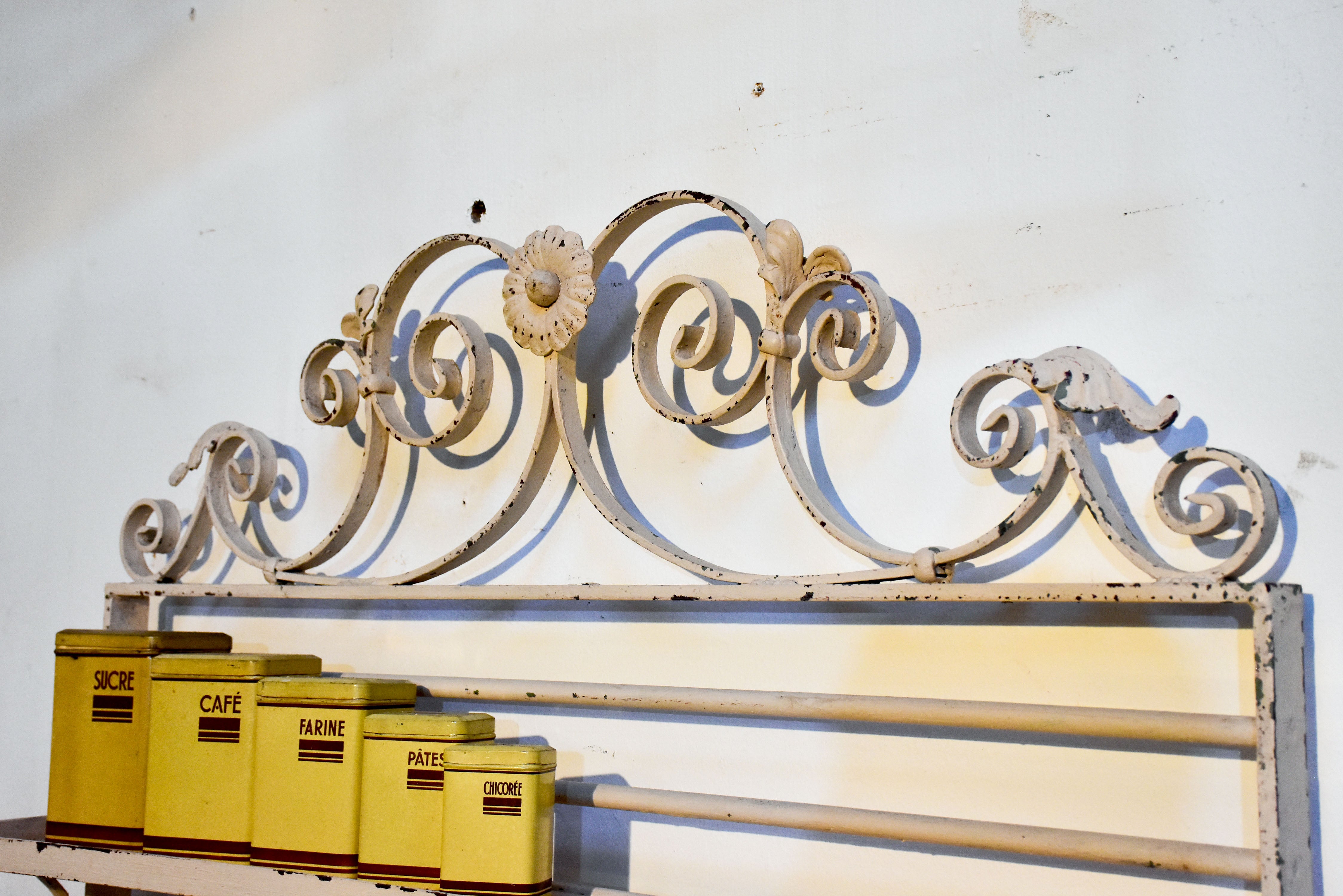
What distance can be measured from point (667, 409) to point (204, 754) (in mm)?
448

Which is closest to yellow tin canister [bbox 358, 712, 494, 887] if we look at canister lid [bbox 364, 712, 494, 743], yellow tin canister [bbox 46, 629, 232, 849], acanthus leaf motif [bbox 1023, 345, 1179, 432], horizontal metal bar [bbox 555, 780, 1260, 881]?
canister lid [bbox 364, 712, 494, 743]

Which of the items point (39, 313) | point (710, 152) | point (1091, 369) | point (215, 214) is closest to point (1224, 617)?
point (1091, 369)

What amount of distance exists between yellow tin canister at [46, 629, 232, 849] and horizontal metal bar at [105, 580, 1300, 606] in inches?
4.6

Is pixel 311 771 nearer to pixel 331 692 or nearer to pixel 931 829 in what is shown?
pixel 331 692

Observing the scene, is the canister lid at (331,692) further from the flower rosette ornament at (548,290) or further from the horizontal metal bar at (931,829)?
the flower rosette ornament at (548,290)

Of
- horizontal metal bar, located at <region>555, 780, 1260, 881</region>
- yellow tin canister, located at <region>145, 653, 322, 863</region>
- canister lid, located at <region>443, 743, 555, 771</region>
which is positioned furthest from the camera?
yellow tin canister, located at <region>145, 653, 322, 863</region>

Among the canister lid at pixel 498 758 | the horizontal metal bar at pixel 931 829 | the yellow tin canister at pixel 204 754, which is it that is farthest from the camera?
the yellow tin canister at pixel 204 754

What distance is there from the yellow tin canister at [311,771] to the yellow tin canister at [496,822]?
9 cm

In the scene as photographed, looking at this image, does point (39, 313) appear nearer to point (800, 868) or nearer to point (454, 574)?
point (454, 574)

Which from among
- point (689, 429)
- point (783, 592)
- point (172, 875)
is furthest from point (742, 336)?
point (172, 875)

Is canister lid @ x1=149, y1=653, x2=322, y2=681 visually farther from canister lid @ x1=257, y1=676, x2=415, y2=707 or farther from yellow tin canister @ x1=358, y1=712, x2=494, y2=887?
yellow tin canister @ x1=358, y1=712, x2=494, y2=887

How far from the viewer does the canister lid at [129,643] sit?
3.05ft

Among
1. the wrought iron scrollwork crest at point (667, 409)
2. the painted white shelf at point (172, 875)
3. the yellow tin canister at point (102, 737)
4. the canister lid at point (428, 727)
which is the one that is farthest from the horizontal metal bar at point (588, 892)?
the yellow tin canister at point (102, 737)

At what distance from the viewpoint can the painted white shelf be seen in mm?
792
